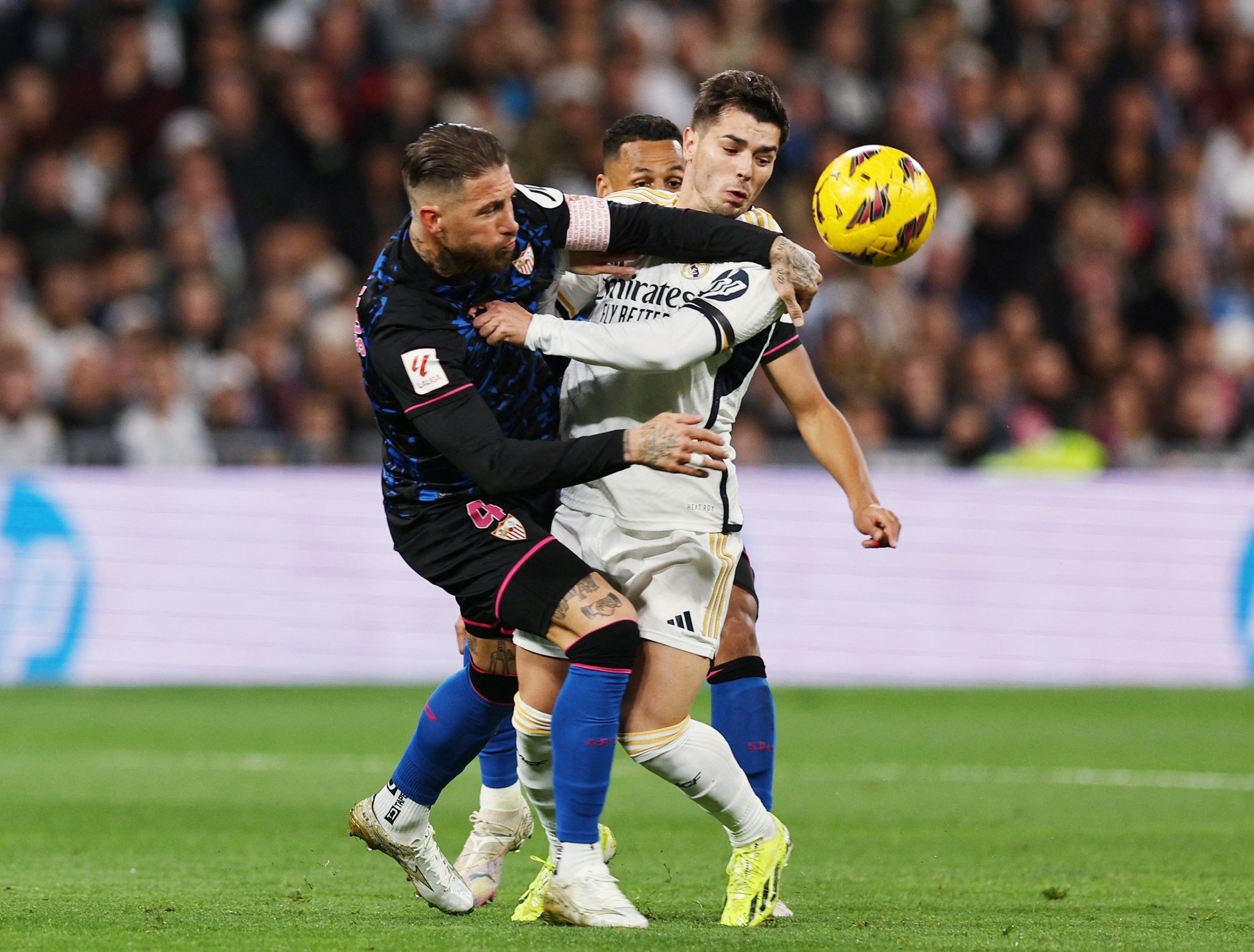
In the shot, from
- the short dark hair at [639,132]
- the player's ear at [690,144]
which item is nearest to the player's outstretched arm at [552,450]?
the player's ear at [690,144]

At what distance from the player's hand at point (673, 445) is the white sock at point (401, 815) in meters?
1.35

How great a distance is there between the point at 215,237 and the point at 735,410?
9.14 meters

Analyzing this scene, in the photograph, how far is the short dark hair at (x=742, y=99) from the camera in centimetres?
503

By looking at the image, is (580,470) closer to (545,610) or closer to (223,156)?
(545,610)

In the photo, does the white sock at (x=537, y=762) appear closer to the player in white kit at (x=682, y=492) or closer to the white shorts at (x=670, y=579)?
the player in white kit at (x=682, y=492)

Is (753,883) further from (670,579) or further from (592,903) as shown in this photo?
(670,579)

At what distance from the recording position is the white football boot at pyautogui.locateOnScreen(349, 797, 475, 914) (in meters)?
5.09

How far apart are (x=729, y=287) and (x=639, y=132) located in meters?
1.18

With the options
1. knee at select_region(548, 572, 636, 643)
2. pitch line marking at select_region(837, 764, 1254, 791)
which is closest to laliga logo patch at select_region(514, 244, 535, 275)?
knee at select_region(548, 572, 636, 643)

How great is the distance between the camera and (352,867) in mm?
6133

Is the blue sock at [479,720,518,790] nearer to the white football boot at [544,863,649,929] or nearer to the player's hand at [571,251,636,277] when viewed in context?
the white football boot at [544,863,649,929]

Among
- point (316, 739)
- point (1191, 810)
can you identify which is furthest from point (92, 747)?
point (1191, 810)

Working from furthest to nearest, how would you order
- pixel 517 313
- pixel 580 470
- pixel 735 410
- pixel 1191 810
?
pixel 1191 810 < pixel 735 410 < pixel 517 313 < pixel 580 470

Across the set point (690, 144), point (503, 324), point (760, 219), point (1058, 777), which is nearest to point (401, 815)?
point (503, 324)
